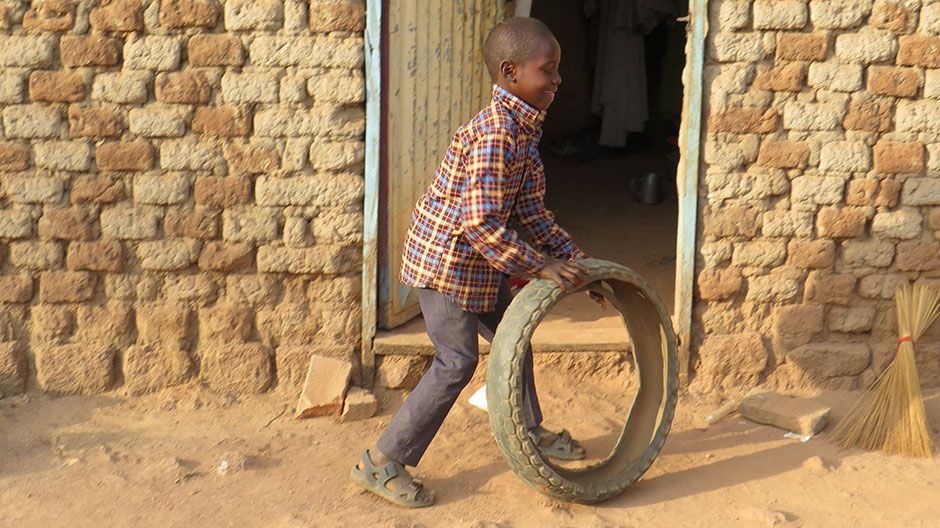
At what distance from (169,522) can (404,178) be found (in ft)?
6.23

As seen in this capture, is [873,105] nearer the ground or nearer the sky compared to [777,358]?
nearer the sky

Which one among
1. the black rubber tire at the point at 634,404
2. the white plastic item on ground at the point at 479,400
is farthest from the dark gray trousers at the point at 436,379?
the white plastic item on ground at the point at 479,400

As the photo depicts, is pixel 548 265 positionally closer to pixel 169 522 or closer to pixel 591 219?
pixel 169 522

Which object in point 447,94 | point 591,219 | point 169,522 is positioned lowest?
point 169,522

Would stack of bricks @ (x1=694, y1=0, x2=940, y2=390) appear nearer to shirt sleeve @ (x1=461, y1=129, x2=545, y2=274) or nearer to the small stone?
the small stone

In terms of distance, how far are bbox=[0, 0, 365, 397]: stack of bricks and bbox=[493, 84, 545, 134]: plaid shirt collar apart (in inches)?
43.7

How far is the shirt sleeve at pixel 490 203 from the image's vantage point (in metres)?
3.52

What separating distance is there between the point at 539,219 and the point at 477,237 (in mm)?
436

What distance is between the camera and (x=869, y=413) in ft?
14.6

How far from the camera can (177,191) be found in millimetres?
4617

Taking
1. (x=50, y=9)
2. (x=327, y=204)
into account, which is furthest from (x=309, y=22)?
(x=50, y=9)

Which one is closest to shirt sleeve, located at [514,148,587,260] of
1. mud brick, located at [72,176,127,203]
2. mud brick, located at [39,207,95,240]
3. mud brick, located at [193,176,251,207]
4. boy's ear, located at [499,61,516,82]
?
boy's ear, located at [499,61,516,82]

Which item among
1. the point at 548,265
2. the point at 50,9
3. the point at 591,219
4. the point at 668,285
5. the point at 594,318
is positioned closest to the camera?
the point at 548,265

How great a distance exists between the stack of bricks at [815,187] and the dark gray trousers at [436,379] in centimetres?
151
